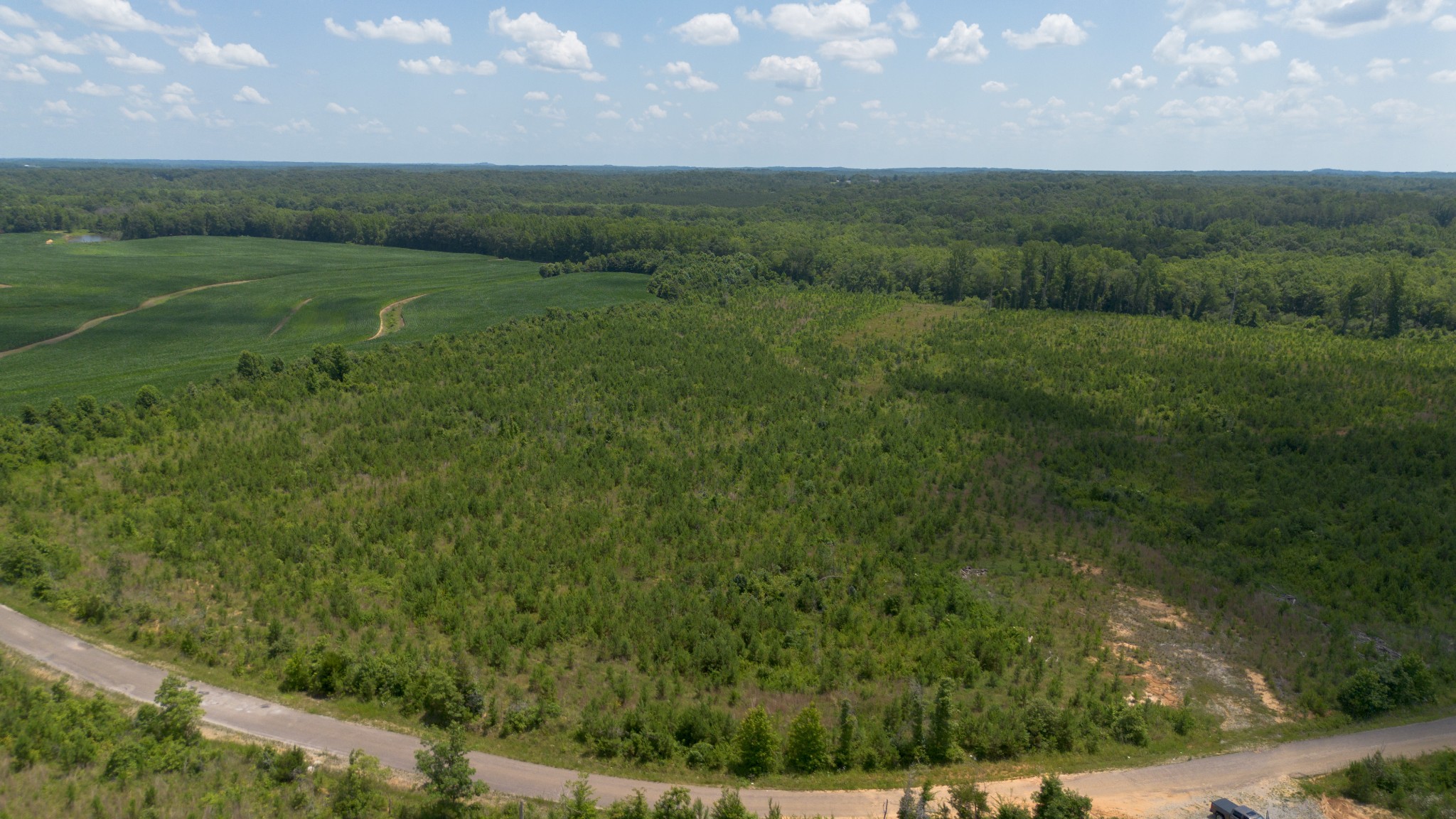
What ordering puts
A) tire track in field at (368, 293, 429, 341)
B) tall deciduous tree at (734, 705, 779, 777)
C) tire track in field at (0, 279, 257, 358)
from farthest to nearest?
tire track in field at (368, 293, 429, 341), tire track in field at (0, 279, 257, 358), tall deciduous tree at (734, 705, 779, 777)

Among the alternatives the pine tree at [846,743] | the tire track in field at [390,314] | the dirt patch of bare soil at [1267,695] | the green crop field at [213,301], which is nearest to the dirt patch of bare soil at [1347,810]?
the dirt patch of bare soil at [1267,695]

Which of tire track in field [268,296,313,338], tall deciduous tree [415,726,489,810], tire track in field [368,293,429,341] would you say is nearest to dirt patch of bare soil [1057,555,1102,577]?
tall deciduous tree [415,726,489,810]

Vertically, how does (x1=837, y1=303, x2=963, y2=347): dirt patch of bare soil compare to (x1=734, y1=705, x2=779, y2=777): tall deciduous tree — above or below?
above

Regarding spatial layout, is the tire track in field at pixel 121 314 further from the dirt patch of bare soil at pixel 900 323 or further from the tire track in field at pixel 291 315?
the dirt patch of bare soil at pixel 900 323

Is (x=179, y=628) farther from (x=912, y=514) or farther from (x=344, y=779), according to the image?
(x=912, y=514)

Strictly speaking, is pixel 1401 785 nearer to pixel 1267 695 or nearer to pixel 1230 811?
pixel 1267 695

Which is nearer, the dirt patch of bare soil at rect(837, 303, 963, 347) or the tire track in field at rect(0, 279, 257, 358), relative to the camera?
the tire track in field at rect(0, 279, 257, 358)

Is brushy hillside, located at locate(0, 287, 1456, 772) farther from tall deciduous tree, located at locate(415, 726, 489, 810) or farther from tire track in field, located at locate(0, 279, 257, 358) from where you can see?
tire track in field, located at locate(0, 279, 257, 358)
